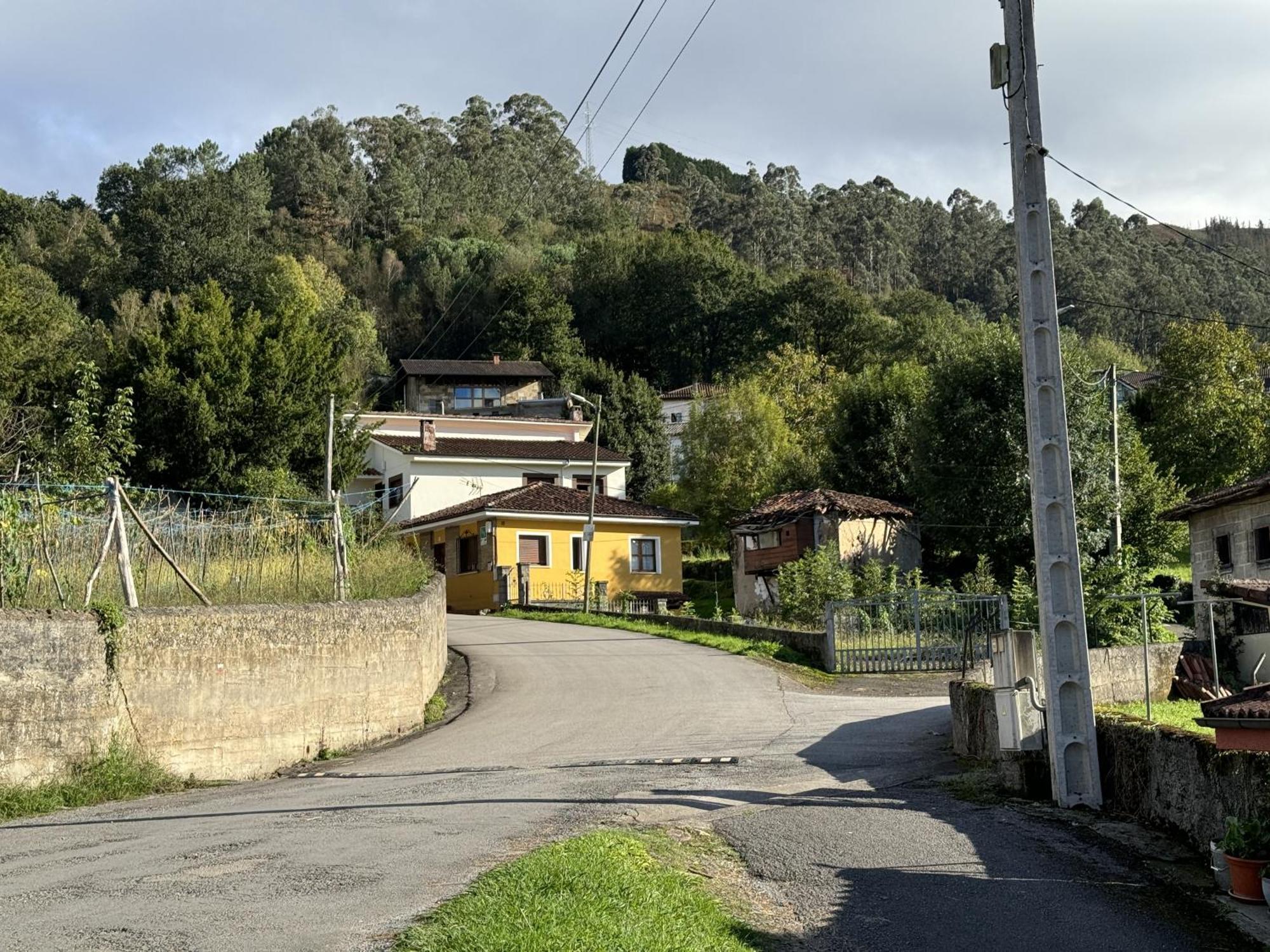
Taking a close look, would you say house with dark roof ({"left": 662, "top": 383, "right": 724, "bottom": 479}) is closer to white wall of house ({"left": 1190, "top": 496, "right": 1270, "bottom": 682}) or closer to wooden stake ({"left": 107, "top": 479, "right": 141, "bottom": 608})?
white wall of house ({"left": 1190, "top": 496, "right": 1270, "bottom": 682})

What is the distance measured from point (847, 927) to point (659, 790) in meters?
5.11

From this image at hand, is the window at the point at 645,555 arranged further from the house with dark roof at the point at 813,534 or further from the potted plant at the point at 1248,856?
the potted plant at the point at 1248,856

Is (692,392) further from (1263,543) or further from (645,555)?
(1263,543)

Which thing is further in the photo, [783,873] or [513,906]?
[783,873]

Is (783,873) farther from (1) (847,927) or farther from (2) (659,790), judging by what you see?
(2) (659,790)

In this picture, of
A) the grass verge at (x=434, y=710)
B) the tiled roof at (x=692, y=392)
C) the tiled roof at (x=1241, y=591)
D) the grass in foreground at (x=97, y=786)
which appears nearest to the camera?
the tiled roof at (x=1241, y=591)

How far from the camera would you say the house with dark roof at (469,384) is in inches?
3265

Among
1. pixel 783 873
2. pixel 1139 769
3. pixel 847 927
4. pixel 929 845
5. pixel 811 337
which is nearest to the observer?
pixel 847 927

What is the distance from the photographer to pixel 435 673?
23922 millimetres

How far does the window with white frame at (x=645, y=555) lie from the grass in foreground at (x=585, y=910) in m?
39.9

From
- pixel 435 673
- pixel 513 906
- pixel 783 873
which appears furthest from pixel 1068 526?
pixel 435 673

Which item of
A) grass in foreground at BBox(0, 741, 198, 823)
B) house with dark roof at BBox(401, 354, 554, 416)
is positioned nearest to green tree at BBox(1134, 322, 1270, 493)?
house with dark roof at BBox(401, 354, 554, 416)

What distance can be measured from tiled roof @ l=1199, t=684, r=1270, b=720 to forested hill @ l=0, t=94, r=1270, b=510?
2271 centimetres

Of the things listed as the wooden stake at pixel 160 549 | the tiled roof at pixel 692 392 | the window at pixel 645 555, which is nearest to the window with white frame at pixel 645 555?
the window at pixel 645 555
